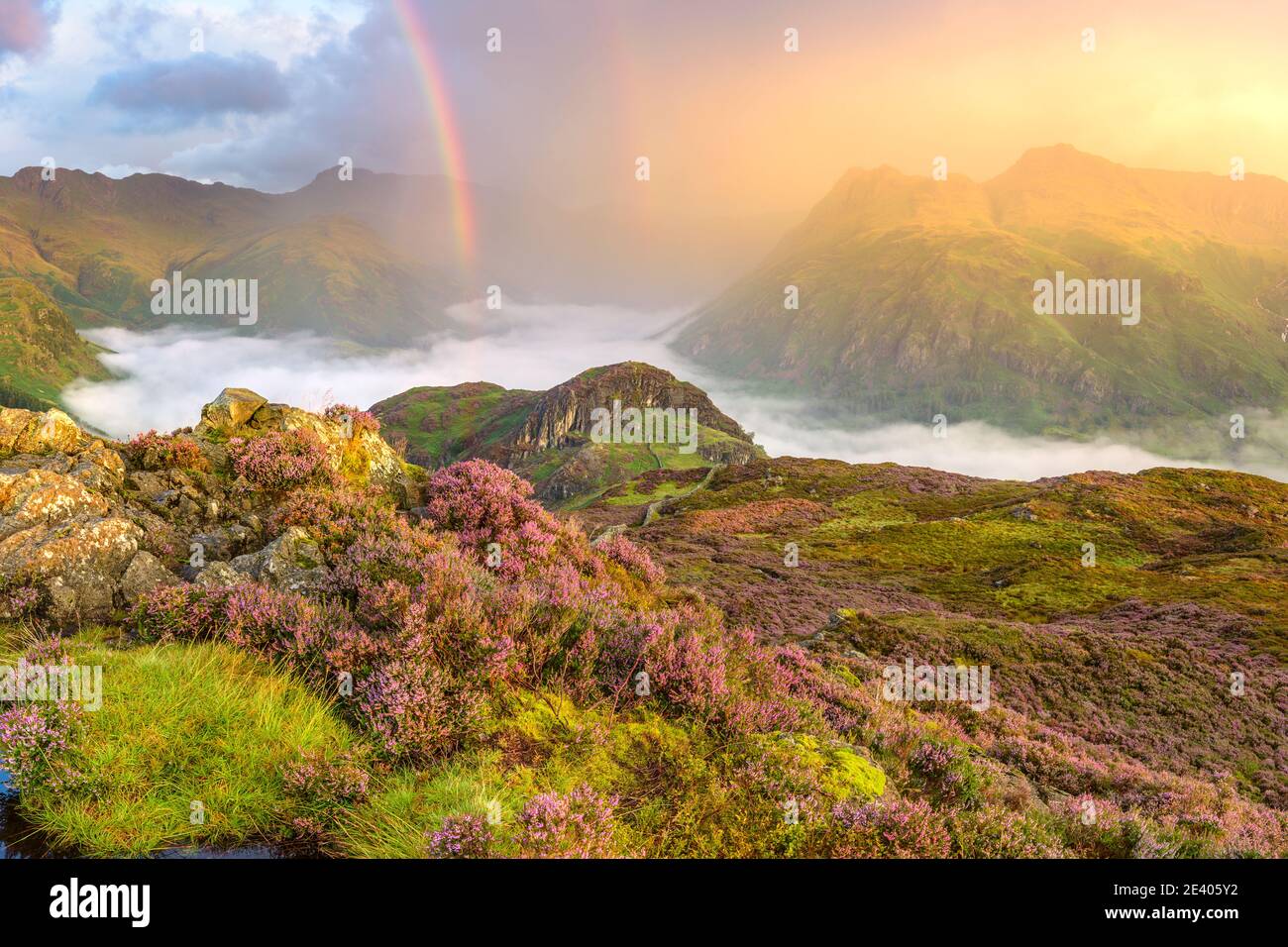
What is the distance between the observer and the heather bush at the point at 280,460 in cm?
1059

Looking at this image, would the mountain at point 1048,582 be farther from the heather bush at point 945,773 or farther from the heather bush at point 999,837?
the heather bush at point 999,837

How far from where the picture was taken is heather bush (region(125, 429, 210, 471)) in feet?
33.9

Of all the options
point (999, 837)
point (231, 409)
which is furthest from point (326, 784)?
point (231, 409)

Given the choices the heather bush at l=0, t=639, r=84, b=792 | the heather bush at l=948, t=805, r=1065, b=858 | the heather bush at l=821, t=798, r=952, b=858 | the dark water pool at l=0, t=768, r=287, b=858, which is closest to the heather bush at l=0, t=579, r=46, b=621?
the heather bush at l=0, t=639, r=84, b=792

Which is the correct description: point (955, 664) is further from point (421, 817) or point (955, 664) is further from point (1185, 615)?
point (421, 817)

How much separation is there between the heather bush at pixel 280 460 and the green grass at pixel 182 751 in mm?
5084

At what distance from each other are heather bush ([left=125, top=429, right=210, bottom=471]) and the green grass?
5.57m

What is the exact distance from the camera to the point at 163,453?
34.4 feet

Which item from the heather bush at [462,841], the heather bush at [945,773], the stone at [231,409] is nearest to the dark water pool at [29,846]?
the heather bush at [462,841]

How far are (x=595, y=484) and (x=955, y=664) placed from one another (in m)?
138

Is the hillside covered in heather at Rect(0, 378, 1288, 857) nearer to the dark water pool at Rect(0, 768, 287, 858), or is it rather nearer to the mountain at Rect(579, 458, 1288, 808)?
the dark water pool at Rect(0, 768, 287, 858)

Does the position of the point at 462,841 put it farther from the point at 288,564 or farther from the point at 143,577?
the point at 143,577

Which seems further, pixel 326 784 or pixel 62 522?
pixel 62 522

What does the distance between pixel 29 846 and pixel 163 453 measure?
8250 millimetres
